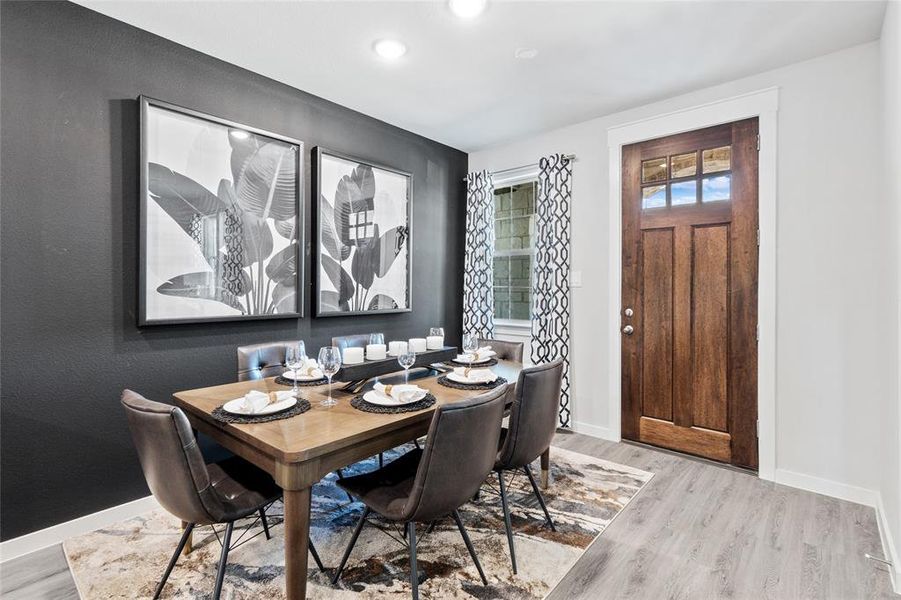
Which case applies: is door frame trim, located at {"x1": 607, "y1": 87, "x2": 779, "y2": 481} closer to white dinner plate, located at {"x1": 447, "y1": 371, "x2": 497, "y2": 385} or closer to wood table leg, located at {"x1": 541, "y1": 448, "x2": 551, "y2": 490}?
wood table leg, located at {"x1": 541, "y1": 448, "x2": 551, "y2": 490}

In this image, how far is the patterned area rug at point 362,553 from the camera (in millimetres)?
1754

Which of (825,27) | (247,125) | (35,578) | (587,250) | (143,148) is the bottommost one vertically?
(35,578)

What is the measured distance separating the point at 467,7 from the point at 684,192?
205 centimetres

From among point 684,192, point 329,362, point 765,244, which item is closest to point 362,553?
point 329,362

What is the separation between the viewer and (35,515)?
2.08 metres

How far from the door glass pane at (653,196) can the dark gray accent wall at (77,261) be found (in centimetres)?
301

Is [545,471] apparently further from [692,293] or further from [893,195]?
[893,195]

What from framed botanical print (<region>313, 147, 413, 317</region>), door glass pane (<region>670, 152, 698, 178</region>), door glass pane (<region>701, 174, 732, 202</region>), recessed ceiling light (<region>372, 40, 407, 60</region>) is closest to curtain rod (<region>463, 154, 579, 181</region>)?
door glass pane (<region>670, 152, 698, 178</region>)

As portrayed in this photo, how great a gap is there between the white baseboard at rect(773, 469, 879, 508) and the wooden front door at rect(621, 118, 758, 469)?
0.19 meters

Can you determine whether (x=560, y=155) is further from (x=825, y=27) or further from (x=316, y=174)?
(x=316, y=174)

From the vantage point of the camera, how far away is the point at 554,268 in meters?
3.81

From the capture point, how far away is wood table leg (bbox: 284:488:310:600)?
1412 millimetres

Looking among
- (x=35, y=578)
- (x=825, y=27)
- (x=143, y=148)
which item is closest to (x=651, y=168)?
(x=825, y=27)

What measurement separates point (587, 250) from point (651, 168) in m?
0.79
